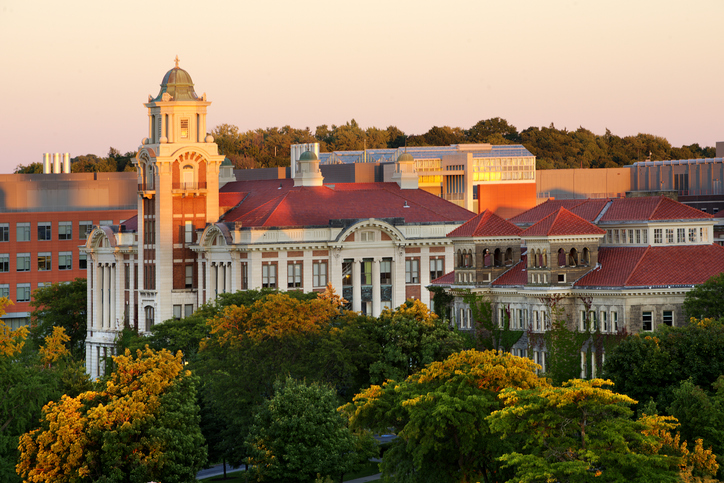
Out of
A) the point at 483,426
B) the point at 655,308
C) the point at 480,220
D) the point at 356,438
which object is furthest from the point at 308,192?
the point at 483,426

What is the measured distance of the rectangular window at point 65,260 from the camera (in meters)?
186

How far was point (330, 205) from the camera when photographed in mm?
152375

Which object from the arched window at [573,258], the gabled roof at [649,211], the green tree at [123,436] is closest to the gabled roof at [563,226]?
the arched window at [573,258]

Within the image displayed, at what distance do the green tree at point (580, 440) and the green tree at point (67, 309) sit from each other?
95269 mm

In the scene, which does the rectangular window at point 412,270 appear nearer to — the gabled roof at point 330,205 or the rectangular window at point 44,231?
the gabled roof at point 330,205

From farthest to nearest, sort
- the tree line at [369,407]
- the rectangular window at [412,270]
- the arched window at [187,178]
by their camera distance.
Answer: the rectangular window at [412,270] → the arched window at [187,178] → the tree line at [369,407]

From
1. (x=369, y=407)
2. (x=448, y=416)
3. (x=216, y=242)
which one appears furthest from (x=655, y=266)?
(x=216, y=242)

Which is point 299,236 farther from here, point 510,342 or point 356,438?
point 356,438

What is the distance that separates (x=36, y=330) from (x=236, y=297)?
38675 mm

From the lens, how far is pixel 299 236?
144 m

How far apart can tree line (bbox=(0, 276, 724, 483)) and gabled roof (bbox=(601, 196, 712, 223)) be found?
9360mm

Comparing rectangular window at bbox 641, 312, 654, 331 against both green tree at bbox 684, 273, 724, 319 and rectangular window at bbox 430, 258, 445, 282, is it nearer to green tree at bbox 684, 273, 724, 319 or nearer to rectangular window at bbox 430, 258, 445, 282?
green tree at bbox 684, 273, 724, 319

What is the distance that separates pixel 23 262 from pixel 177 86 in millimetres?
44625

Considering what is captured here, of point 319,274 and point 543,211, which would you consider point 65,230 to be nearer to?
point 319,274
